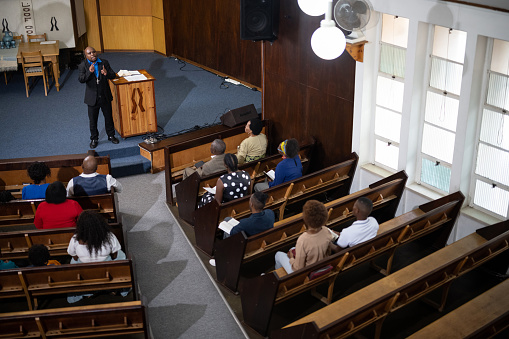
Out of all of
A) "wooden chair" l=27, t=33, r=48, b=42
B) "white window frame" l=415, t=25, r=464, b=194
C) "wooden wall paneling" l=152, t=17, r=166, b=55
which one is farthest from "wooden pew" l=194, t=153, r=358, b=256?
"wooden chair" l=27, t=33, r=48, b=42

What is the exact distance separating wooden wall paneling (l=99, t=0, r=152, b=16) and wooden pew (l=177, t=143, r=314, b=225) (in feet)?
20.9

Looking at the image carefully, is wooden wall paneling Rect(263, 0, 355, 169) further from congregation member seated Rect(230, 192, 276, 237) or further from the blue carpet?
congregation member seated Rect(230, 192, 276, 237)

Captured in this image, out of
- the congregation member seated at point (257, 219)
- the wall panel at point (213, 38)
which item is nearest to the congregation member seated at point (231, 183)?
the congregation member seated at point (257, 219)

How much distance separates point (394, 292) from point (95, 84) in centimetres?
501

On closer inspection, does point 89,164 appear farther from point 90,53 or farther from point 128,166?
point 90,53

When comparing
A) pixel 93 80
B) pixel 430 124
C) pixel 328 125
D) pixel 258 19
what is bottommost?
pixel 328 125

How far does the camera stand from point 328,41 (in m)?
4.95

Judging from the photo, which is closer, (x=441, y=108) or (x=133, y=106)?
(x=441, y=108)

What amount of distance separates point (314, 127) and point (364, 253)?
101 inches

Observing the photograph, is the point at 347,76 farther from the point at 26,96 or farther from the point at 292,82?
the point at 26,96

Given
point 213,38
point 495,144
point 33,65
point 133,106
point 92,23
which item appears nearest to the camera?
point 495,144

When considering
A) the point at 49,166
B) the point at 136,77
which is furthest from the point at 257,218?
the point at 136,77

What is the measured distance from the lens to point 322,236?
4.81m

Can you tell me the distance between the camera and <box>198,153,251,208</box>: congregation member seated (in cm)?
584
